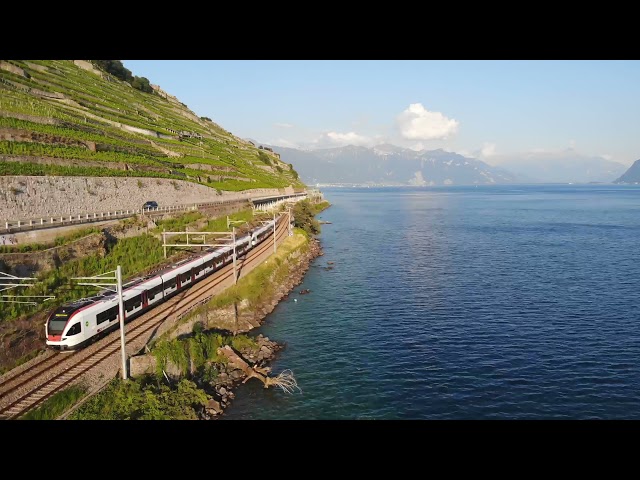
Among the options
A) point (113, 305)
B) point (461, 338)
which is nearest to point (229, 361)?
point (113, 305)

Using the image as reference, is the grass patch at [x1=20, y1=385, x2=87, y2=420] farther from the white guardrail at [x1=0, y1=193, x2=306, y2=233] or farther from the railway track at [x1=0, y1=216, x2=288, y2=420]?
the white guardrail at [x1=0, y1=193, x2=306, y2=233]

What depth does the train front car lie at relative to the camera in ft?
71.5

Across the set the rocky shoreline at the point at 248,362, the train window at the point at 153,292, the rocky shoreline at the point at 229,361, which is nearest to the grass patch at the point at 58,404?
the rocky shoreline at the point at 229,361

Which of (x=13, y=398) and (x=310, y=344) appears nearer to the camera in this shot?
(x=13, y=398)

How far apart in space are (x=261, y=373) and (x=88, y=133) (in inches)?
1701

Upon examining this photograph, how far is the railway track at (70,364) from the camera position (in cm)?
1775

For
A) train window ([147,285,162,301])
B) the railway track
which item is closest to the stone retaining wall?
train window ([147,285,162,301])

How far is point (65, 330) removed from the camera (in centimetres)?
2173

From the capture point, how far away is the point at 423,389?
1003 inches

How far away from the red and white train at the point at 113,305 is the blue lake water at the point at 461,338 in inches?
306

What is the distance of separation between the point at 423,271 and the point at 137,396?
1590 inches

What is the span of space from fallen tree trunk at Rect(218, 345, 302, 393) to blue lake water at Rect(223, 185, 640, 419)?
49 cm
